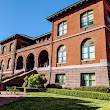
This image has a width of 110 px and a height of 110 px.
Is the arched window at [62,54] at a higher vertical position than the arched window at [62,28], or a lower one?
lower

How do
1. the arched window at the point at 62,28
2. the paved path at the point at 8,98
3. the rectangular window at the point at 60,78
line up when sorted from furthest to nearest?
the arched window at the point at 62,28, the rectangular window at the point at 60,78, the paved path at the point at 8,98

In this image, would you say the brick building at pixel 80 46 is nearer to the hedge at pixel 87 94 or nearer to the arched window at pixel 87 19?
the arched window at pixel 87 19

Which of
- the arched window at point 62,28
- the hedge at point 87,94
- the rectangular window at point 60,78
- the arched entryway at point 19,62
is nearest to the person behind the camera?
the hedge at point 87,94

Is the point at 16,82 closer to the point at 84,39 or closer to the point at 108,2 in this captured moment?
the point at 84,39

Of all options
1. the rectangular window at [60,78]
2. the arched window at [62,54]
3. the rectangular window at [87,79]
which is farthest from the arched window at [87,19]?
the rectangular window at [60,78]

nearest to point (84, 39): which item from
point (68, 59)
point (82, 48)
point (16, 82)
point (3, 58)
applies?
point (82, 48)

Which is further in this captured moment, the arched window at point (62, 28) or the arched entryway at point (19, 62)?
the arched entryway at point (19, 62)

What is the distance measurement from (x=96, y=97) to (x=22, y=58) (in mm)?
23391

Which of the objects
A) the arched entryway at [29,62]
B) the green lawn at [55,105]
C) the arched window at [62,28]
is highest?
the arched window at [62,28]

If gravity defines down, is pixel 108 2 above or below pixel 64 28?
above

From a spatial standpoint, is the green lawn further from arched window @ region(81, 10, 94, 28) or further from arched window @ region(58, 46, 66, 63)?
arched window @ region(81, 10, 94, 28)

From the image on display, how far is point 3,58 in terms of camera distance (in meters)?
39.1

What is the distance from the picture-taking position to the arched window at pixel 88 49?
1967cm

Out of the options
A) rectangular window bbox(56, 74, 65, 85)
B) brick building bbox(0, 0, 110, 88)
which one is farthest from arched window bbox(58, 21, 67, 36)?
rectangular window bbox(56, 74, 65, 85)
